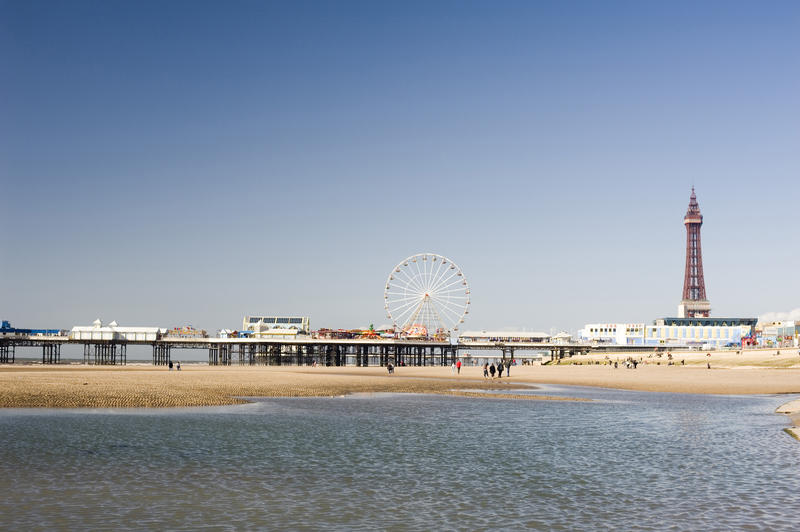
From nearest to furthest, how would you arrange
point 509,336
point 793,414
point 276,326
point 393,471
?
1. point 393,471
2. point 793,414
3. point 276,326
4. point 509,336

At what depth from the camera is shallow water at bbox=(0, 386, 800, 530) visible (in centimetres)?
1195

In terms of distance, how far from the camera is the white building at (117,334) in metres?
133

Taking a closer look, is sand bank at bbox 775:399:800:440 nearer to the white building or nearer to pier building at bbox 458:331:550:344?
the white building

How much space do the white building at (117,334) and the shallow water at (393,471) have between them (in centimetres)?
11255

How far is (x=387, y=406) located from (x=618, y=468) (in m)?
17.2

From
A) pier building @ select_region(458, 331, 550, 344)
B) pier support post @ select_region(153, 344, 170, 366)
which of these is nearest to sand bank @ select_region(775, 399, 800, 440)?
pier support post @ select_region(153, 344, 170, 366)

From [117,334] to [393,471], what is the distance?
130 m

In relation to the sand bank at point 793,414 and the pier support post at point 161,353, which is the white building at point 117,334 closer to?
the pier support post at point 161,353

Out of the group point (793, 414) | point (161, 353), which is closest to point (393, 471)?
point (793, 414)

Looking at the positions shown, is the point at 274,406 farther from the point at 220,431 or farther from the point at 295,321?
the point at 295,321

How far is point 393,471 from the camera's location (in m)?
16.4

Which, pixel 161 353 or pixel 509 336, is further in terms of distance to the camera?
pixel 509 336

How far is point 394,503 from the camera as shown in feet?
43.0

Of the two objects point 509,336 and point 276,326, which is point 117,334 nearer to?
point 276,326
